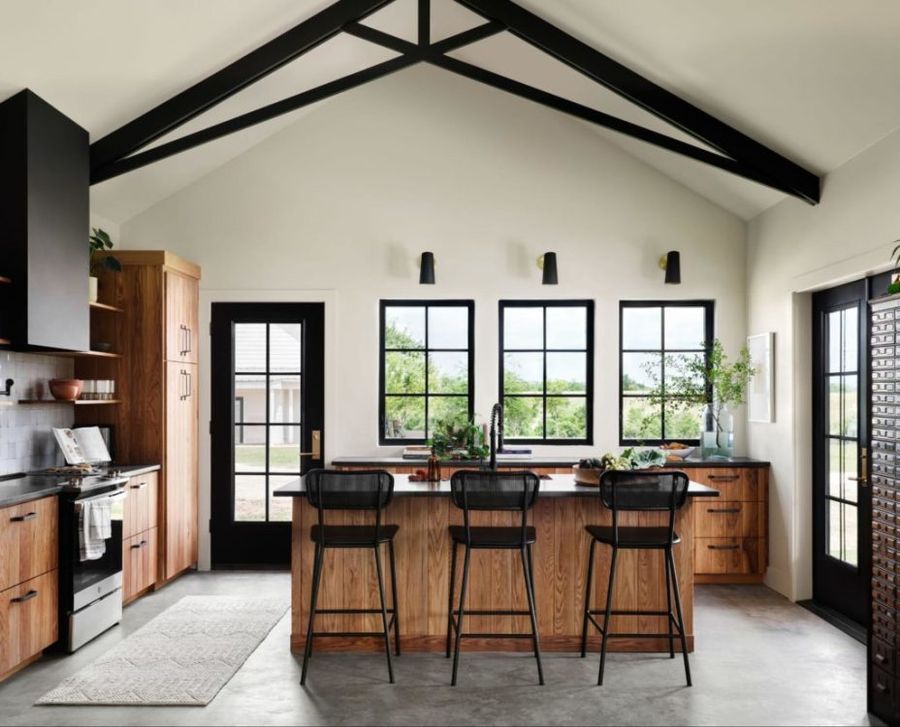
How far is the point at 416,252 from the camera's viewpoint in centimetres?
660

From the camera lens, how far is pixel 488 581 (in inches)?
176

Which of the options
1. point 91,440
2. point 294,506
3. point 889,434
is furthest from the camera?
point 91,440

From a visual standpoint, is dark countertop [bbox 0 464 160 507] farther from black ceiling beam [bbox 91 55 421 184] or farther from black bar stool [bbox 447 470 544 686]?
black bar stool [bbox 447 470 544 686]

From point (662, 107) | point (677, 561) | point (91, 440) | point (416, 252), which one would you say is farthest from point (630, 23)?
point (91, 440)

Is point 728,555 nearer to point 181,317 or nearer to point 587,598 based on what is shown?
point 587,598

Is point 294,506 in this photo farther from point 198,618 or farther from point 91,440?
point 91,440

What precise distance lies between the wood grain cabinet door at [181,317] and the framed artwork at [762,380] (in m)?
4.27

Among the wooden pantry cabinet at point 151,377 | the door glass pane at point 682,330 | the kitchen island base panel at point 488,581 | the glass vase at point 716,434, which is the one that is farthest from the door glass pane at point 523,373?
the wooden pantry cabinet at point 151,377

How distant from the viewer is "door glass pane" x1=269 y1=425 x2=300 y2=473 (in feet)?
21.6

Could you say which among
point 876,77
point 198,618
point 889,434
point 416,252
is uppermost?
point 876,77

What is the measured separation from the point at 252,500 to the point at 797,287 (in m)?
4.32

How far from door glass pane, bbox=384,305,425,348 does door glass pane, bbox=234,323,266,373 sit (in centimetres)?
99

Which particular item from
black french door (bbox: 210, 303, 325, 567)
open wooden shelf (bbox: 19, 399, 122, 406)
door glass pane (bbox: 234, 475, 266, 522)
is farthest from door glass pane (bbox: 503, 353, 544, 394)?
open wooden shelf (bbox: 19, 399, 122, 406)

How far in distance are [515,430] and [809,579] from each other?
2355mm
